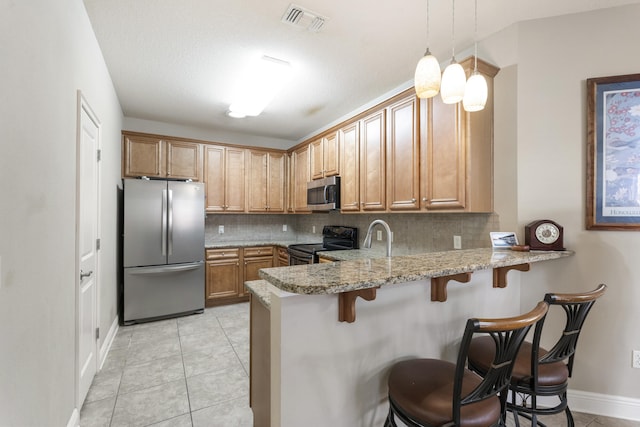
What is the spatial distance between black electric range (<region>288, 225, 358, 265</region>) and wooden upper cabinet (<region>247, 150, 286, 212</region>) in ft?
3.76

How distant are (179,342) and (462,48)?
396cm

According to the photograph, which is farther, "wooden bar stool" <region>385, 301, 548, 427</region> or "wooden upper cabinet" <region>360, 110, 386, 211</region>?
"wooden upper cabinet" <region>360, 110, 386, 211</region>

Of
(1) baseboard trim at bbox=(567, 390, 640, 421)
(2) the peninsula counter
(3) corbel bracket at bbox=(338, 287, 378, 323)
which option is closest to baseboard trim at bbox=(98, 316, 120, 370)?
(2) the peninsula counter

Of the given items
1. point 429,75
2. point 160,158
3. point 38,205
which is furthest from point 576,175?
point 160,158

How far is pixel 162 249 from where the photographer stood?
12.1 feet

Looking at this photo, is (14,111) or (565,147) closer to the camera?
(14,111)

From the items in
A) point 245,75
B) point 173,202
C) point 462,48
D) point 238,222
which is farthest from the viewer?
point 238,222

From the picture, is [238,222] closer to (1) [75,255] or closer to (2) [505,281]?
(1) [75,255]

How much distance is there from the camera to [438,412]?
1.06 meters

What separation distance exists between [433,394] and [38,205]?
1862mm

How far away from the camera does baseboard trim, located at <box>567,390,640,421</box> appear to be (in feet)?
6.36

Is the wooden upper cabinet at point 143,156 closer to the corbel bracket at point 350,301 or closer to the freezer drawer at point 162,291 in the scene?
the freezer drawer at point 162,291

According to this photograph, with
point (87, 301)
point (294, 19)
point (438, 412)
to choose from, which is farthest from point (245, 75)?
point (438, 412)

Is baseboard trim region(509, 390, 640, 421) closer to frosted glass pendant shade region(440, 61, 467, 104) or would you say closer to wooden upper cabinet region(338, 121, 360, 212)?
frosted glass pendant shade region(440, 61, 467, 104)
